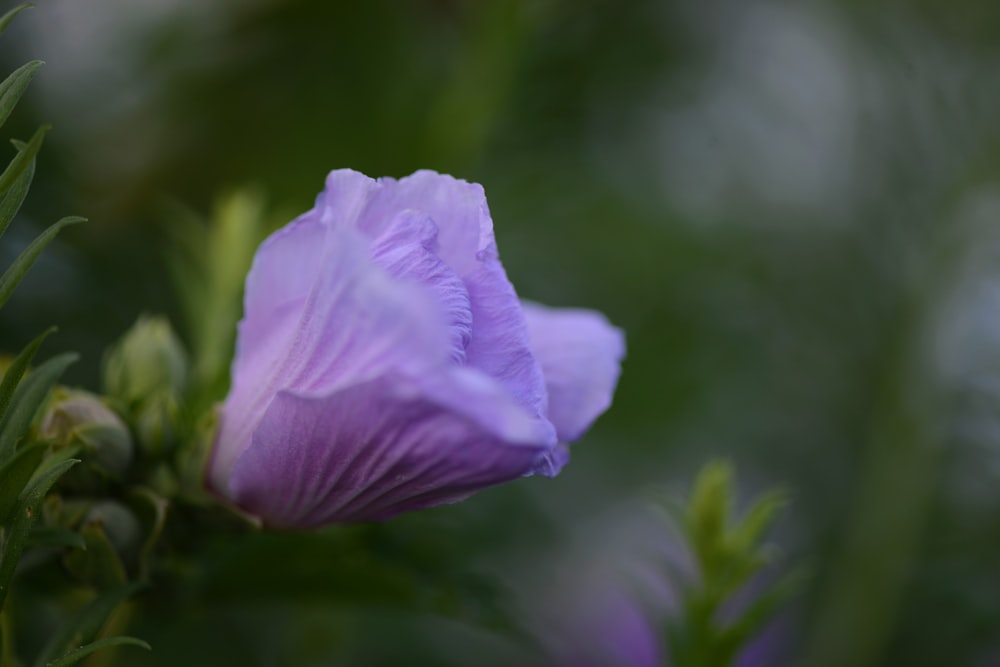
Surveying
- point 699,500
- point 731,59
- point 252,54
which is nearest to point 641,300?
point 731,59

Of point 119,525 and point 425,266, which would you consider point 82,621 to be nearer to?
point 119,525

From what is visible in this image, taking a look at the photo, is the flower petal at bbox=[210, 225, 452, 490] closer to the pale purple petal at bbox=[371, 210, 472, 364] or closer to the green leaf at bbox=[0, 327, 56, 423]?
the pale purple petal at bbox=[371, 210, 472, 364]

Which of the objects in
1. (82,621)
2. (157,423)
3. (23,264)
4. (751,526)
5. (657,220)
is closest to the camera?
(23,264)

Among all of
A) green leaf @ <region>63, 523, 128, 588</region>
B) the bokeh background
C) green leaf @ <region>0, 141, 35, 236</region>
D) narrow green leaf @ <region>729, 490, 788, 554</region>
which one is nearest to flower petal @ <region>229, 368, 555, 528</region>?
green leaf @ <region>63, 523, 128, 588</region>

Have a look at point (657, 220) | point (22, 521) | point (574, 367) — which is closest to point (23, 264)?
point (22, 521)

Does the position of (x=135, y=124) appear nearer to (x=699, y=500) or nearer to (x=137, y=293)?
(x=137, y=293)

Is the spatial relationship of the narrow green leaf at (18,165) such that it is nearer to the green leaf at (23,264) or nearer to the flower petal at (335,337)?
the green leaf at (23,264)

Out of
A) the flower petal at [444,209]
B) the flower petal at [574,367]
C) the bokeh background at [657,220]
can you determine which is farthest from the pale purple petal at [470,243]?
the bokeh background at [657,220]
